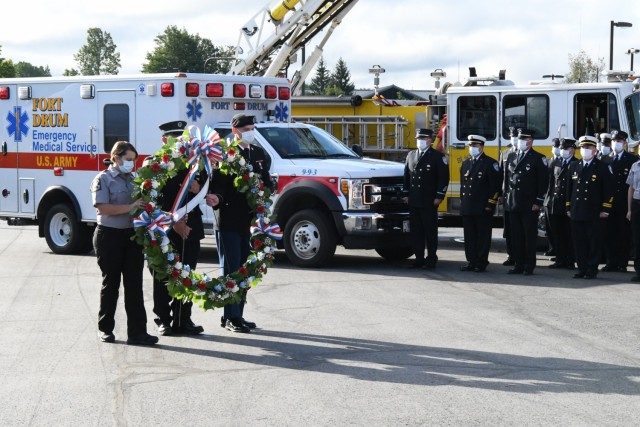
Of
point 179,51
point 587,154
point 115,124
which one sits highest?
point 179,51

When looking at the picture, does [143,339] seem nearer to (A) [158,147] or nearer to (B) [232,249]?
(B) [232,249]

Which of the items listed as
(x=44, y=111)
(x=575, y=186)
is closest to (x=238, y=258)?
(x=575, y=186)

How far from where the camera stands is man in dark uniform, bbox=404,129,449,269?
14.2 m

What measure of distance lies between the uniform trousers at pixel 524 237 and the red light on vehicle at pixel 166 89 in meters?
5.10

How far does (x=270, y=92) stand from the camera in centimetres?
1633

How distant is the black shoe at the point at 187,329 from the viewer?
9.77 m

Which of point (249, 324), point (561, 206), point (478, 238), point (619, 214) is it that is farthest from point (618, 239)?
point (249, 324)

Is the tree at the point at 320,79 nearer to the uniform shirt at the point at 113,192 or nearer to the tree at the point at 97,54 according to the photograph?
the tree at the point at 97,54

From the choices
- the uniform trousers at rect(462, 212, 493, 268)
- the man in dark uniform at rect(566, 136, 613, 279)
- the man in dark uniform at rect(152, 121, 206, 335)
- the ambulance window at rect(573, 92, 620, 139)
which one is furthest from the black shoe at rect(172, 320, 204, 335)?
the ambulance window at rect(573, 92, 620, 139)

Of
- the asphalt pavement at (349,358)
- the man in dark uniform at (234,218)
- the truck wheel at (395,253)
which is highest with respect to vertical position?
the man in dark uniform at (234,218)

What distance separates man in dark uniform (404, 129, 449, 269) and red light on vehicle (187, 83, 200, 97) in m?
3.22

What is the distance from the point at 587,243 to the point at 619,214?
0.99 metres

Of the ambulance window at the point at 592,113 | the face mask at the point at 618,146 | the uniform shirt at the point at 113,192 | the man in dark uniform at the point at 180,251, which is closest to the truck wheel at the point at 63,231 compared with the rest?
the man in dark uniform at the point at 180,251

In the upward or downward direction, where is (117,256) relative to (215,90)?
downward
